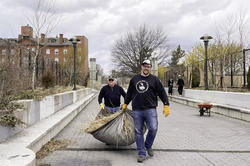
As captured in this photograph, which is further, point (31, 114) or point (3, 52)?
point (3, 52)

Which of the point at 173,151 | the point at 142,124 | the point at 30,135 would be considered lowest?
the point at 173,151

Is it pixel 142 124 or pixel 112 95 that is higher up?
pixel 112 95

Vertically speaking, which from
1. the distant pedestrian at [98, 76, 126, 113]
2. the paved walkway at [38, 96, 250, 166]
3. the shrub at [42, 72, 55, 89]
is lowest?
the paved walkway at [38, 96, 250, 166]

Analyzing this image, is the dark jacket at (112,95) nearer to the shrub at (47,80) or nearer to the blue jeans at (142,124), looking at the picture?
the blue jeans at (142,124)

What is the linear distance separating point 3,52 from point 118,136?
5.24 meters

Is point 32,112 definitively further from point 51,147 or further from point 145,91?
point 145,91

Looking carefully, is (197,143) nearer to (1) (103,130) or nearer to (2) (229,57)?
(1) (103,130)

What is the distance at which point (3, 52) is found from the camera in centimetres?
793

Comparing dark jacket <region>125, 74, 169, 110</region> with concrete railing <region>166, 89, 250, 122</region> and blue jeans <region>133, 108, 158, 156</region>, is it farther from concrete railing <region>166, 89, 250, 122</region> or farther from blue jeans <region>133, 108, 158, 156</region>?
concrete railing <region>166, 89, 250, 122</region>

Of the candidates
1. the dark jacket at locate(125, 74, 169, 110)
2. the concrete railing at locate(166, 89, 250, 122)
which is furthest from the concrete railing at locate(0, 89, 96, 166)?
the concrete railing at locate(166, 89, 250, 122)

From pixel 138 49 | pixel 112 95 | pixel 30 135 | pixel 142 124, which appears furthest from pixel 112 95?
pixel 138 49

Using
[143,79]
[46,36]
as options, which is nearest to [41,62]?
[46,36]

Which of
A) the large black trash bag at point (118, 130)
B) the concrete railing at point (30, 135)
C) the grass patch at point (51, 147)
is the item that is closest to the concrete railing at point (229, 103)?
the large black trash bag at point (118, 130)

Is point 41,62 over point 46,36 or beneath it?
beneath
